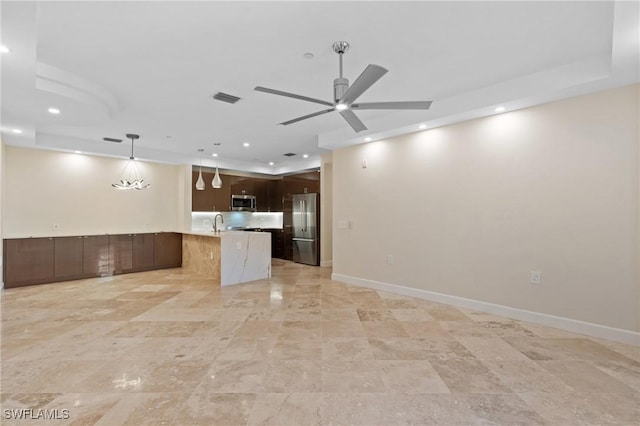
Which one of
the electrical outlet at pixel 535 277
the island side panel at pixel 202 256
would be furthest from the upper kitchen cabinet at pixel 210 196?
the electrical outlet at pixel 535 277

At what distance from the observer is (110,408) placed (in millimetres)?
2000

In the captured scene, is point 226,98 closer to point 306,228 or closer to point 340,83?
point 340,83

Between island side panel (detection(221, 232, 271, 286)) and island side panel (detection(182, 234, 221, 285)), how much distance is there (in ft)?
1.25

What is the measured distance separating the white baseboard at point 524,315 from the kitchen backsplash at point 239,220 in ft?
15.7

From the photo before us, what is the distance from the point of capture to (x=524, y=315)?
11.9ft

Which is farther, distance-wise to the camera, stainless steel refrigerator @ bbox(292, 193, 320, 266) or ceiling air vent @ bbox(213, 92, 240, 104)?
stainless steel refrigerator @ bbox(292, 193, 320, 266)

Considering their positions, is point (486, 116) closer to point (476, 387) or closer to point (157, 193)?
point (476, 387)

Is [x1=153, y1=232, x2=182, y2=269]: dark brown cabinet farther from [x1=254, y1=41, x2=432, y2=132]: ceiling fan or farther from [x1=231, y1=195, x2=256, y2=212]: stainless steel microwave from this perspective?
[x1=254, y1=41, x2=432, y2=132]: ceiling fan

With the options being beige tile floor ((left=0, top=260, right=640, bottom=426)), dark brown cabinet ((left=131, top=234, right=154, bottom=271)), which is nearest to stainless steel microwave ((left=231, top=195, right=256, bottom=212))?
dark brown cabinet ((left=131, top=234, right=154, bottom=271))

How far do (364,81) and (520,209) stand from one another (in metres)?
2.70

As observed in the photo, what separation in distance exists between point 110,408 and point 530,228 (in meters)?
4.40

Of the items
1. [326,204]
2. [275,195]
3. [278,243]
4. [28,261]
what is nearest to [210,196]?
[275,195]

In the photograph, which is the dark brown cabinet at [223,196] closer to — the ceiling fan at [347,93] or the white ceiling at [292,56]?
the white ceiling at [292,56]

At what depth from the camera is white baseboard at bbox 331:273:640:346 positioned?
3.04m
